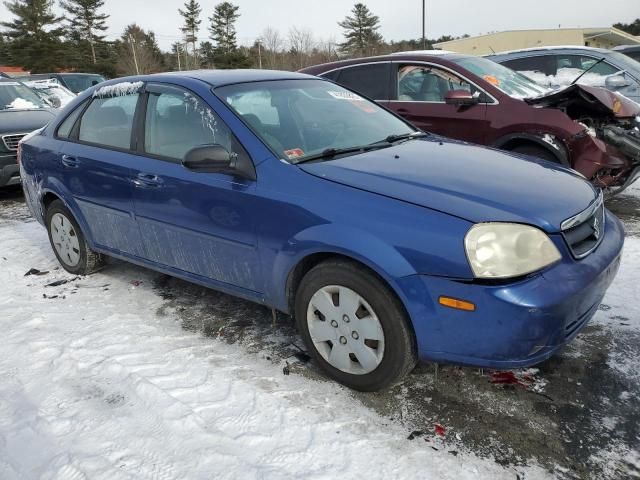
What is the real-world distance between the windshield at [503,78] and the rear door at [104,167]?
145 inches

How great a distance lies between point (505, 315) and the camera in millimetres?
2271

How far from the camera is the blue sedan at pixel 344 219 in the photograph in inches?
92.6

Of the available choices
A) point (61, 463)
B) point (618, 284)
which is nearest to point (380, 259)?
point (61, 463)

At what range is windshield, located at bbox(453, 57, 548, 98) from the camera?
572cm

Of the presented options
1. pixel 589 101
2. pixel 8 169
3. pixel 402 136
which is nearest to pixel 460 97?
pixel 589 101

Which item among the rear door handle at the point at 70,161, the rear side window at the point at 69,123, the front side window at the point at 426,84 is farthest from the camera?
the front side window at the point at 426,84

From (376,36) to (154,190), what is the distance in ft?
246

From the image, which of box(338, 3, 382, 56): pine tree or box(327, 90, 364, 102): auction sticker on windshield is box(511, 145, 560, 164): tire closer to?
box(327, 90, 364, 102): auction sticker on windshield

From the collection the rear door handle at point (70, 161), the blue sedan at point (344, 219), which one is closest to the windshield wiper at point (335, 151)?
the blue sedan at point (344, 219)

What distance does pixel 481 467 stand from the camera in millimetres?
2246

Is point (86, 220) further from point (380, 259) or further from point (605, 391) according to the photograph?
point (605, 391)

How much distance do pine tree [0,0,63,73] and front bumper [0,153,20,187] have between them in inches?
2018

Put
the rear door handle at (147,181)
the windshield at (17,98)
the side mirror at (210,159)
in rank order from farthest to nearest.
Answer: the windshield at (17,98), the rear door handle at (147,181), the side mirror at (210,159)

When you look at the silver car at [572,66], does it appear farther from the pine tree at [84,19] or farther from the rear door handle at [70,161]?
the pine tree at [84,19]
